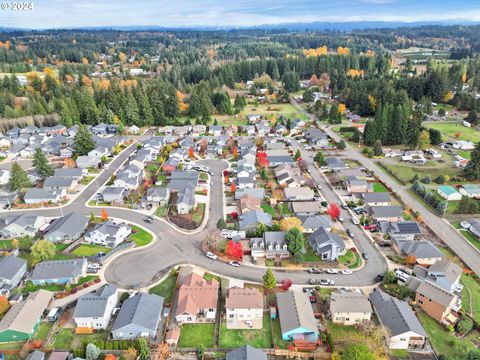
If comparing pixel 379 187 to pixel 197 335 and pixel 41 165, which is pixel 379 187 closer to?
pixel 197 335

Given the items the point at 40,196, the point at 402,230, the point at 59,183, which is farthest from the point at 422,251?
the point at 59,183

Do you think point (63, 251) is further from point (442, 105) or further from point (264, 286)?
point (442, 105)

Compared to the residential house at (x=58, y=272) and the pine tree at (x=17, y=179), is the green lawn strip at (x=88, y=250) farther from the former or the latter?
the pine tree at (x=17, y=179)

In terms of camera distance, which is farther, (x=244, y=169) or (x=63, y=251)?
(x=244, y=169)

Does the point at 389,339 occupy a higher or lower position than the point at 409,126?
lower

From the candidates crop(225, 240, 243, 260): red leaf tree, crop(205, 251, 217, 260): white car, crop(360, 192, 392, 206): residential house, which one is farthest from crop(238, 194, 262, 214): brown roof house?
crop(360, 192, 392, 206): residential house

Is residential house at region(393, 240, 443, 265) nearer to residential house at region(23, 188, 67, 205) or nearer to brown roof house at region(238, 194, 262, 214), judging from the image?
brown roof house at region(238, 194, 262, 214)

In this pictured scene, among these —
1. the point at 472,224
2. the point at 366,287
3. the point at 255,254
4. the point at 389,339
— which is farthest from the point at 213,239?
the point at 472,224

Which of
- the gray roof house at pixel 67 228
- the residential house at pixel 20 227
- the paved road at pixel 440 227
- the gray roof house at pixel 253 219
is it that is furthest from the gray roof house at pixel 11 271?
the paved road at pixel 440 227
